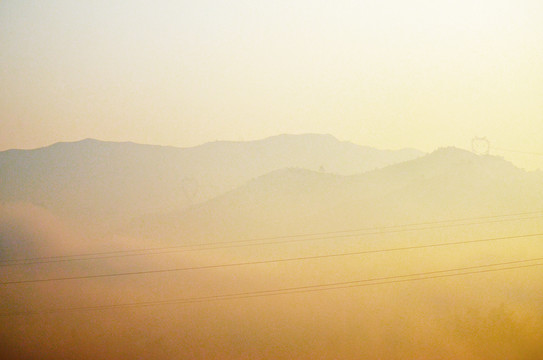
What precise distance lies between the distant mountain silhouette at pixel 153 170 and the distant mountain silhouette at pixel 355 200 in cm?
10

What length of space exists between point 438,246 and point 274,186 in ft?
4.67

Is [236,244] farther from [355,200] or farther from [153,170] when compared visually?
[355,200]

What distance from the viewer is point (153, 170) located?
5.97 meters

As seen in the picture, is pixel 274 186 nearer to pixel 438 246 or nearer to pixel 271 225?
pixel 271 225

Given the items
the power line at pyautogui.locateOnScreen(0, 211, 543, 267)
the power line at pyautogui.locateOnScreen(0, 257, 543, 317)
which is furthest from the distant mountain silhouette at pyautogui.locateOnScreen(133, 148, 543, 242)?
the power line at pyautogui.locateOnScreen(0, 257, 543, 317)

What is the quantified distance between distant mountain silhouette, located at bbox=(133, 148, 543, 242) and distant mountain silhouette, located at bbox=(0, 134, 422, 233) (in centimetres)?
10

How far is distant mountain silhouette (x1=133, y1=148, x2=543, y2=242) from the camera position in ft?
19.4

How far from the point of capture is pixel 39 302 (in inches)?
231

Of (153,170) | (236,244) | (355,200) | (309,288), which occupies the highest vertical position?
(153,170)

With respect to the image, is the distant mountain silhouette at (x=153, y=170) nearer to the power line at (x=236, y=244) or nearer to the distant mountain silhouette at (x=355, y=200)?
the distant mountain silhouette at (x=355, y=200)

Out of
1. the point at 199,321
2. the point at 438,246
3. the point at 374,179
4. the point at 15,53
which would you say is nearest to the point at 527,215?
the point at 438,246

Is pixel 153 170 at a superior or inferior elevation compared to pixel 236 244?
superior

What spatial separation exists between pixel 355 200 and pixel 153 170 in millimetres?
1681

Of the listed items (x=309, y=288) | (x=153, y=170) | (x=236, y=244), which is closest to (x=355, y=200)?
(x=309, y=288)
